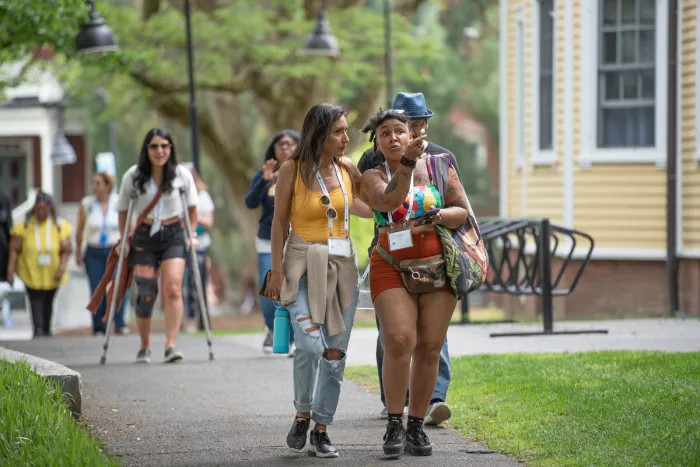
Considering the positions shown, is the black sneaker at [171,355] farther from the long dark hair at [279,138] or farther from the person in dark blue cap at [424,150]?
the person in dark blue cap at [424,150]

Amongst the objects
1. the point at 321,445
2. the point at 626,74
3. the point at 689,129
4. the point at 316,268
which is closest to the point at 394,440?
the point at 321,445

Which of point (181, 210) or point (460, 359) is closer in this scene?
point (460, 359)

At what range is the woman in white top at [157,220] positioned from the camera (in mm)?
10953

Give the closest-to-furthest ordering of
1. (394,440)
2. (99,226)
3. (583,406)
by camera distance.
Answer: (394,440), (583,406), (99,226)

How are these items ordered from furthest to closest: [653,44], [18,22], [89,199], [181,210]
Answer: [653,44]
[18,22]
[89,199]
[181,210]

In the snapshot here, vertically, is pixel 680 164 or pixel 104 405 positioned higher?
pixel 680 164

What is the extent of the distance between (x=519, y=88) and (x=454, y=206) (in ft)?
46.0

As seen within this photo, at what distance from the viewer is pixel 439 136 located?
42.1 meters

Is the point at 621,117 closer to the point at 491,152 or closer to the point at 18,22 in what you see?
the point at 18,22

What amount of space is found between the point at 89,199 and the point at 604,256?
23.6 feet

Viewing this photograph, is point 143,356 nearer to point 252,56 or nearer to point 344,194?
point 344,194

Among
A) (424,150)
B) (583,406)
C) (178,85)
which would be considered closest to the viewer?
(424,150)

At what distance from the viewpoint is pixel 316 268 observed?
6.82 m

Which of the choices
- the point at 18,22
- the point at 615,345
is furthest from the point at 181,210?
the point at 18,22
